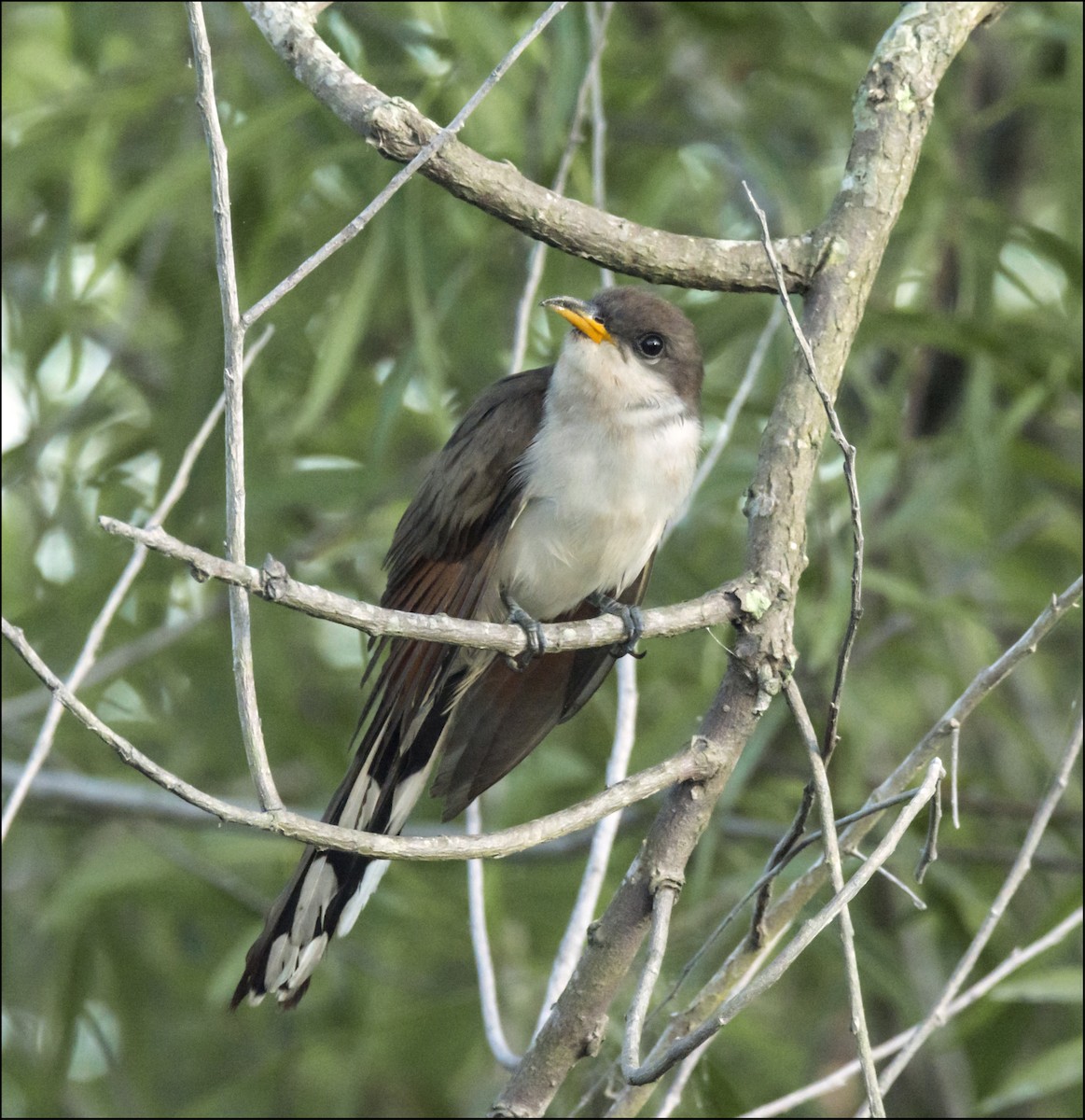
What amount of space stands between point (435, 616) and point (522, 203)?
60 centimetres

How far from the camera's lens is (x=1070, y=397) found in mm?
4926

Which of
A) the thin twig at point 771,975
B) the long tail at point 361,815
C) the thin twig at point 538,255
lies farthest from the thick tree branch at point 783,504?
the thin twig at point 538,255

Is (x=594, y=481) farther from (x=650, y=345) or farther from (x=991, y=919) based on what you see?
(x=991, y=919)

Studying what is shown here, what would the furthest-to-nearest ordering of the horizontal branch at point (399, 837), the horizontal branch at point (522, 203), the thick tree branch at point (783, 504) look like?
1. the thick tree branch at point (783, 504)
2. the horizontal branch at point (522, 203)
3. the horizontal branch at point (399, 837)

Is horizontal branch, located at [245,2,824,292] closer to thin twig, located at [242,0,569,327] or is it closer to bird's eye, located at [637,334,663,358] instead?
thin twig, located at [242,0,569,327]

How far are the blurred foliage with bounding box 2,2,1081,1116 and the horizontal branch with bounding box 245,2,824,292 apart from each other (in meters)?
1.48

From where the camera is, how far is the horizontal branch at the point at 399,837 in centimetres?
177

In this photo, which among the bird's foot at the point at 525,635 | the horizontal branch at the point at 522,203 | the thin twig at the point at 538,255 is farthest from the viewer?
the thin twig at the point at 538,255

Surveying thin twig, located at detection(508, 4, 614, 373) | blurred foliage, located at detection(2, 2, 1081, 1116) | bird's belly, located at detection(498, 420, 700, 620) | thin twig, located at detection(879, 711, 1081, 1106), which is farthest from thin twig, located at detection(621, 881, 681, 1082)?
blurred foliage, located at detection(2, 2, 1081, 1116)

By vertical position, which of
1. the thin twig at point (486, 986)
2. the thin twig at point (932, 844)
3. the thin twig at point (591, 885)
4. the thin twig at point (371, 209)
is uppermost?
the thin twig at point (371, 209)

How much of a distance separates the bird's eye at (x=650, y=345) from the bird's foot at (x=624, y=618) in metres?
0.57

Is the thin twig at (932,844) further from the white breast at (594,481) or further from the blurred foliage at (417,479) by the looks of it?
the blurred foliage at (417,479)

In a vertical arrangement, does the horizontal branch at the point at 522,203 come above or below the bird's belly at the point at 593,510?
above

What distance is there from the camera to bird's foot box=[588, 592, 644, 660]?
7.17 feet
